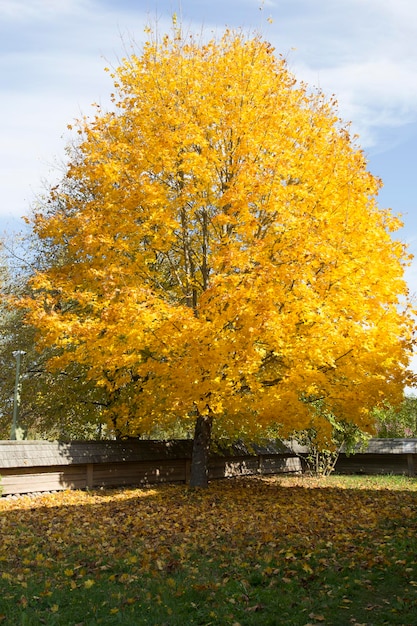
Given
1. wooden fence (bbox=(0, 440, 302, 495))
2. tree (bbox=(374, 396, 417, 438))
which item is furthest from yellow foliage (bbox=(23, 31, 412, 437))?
tree (bbox=(374, 396, 417, 438))

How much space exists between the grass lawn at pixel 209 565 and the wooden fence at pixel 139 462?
2049 mm

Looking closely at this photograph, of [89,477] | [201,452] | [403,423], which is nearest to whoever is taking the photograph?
[201,452]

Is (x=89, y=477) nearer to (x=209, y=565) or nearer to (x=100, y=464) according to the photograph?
(x=100, y=464)

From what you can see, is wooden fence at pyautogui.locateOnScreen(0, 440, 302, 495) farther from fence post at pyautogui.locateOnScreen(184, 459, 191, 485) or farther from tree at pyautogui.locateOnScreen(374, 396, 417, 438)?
tree at pyautogui.locateOnScreen(374, 396, 417, 438)

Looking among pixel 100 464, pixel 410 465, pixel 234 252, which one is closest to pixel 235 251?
pixel 234 252

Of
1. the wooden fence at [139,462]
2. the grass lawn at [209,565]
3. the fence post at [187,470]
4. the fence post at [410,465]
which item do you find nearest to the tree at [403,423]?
the wooden fence at [139,462]

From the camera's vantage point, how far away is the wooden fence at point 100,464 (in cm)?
1382

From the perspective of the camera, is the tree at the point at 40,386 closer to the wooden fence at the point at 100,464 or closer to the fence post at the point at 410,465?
the wooden fence at the point at 100,464

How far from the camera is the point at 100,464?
51.7 feet

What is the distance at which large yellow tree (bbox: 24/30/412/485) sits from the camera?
1119 cm

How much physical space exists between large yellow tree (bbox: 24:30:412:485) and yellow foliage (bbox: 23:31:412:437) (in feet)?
0.12

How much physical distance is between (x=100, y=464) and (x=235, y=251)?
7.47 metres

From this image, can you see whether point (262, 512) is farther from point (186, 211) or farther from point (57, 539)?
point (186, 211)

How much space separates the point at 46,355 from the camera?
851 inches
